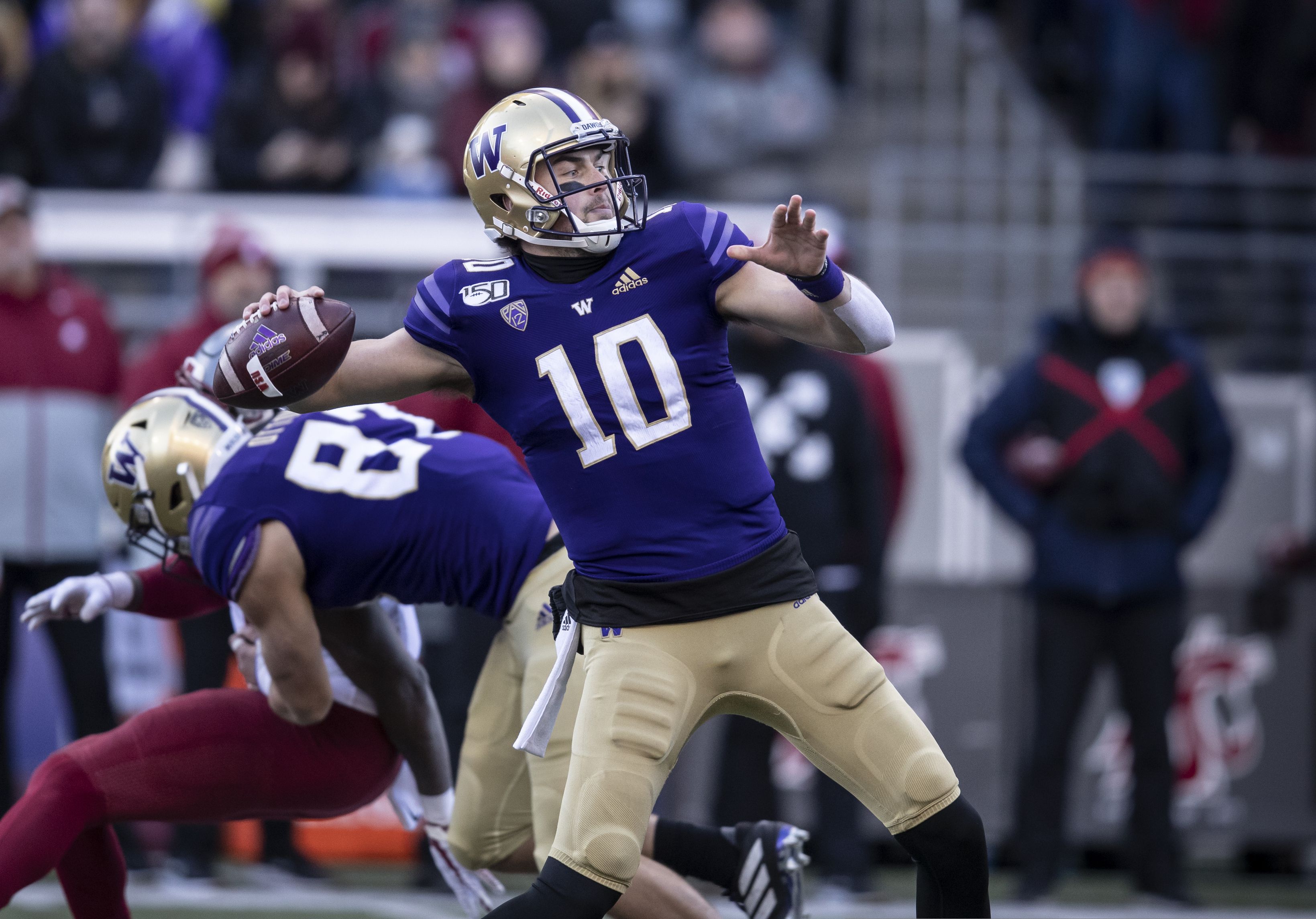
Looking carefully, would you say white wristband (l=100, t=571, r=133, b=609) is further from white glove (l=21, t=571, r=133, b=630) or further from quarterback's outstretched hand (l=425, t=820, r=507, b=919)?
quarterback's outstretched hand (l=425, t=820, r=507, b=919)

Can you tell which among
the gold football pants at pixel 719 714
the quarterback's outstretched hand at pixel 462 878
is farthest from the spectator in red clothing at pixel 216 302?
the gold football pants at pixel 719 714

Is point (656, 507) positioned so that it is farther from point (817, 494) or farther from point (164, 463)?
point (817, 494)

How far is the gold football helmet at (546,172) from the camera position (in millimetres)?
3715

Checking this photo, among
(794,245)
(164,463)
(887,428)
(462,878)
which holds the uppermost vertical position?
(794,245)

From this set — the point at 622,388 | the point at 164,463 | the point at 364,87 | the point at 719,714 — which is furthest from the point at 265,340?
the point at 364,87

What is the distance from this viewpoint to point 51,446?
6738 millimetres

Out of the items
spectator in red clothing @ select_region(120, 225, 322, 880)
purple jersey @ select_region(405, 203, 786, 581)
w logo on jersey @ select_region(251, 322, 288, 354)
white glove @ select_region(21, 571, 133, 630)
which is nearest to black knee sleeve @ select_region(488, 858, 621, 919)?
purple jersey @ select_region(405, 203, 786, 581)

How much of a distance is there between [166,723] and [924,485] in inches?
182

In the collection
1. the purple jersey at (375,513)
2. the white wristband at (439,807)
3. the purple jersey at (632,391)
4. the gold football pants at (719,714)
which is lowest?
the white wristband at (439,807)

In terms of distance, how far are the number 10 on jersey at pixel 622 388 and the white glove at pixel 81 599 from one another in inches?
58.4

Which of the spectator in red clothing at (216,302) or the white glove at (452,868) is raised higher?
the spectator in red clothing at (216,302)

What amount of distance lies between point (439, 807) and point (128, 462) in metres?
1.14

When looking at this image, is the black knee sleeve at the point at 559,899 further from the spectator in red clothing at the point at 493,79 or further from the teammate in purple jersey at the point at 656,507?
the spectator in red clothing at the point at 493,79

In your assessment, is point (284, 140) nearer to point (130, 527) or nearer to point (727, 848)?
point (130, 527)
